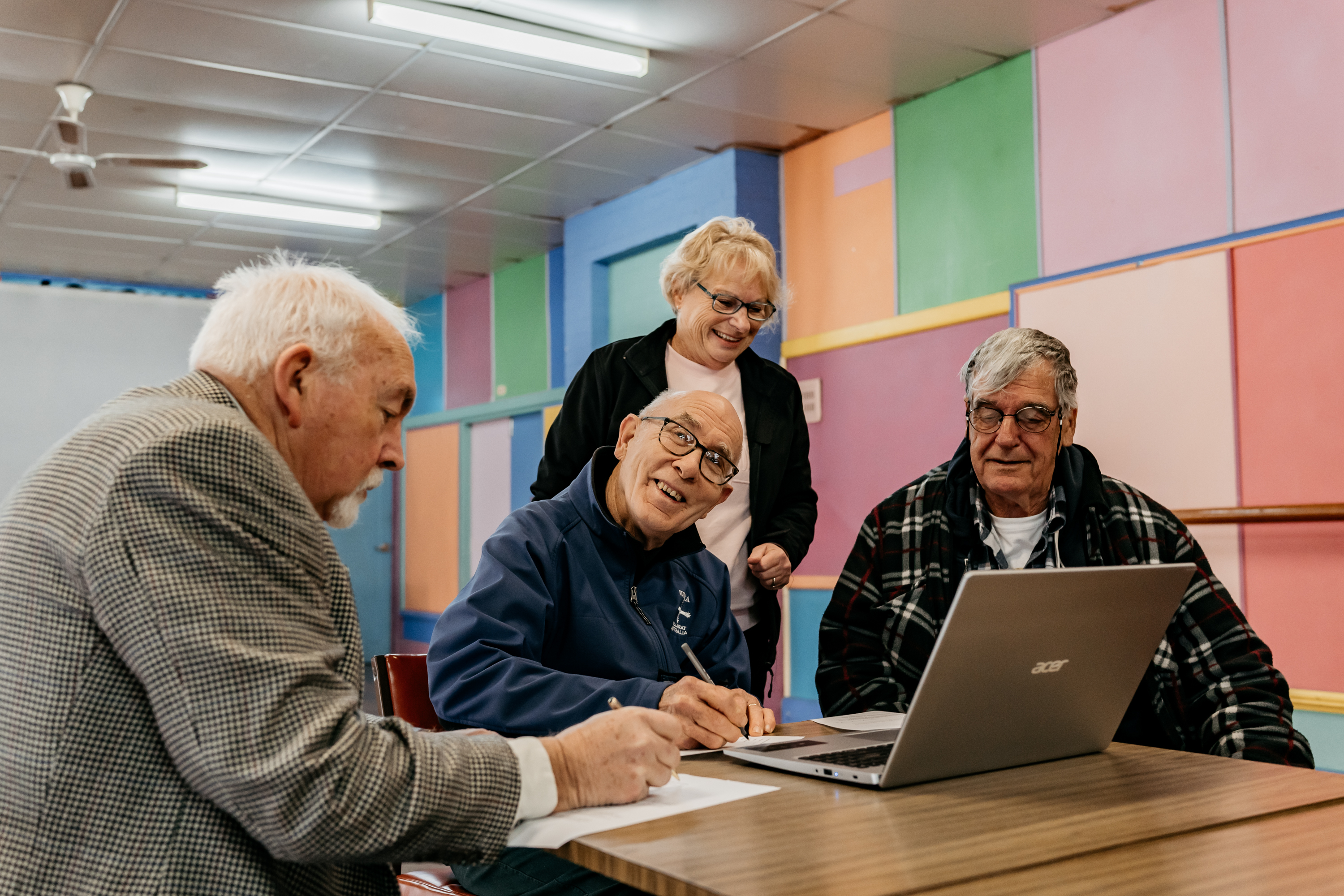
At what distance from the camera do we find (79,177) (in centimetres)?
520

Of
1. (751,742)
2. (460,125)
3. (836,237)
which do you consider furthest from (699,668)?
(460,125)

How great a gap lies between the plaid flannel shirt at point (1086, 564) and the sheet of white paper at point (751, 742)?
0.99 ft

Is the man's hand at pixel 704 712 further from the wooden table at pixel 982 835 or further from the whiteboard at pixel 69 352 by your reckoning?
the whiteboard at pixel 69 352

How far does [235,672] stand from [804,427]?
1921mm

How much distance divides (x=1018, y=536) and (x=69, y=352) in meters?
7.96

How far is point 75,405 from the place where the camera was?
27.1 ft

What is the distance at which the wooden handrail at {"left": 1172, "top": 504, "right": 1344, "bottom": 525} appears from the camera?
3.36 meters

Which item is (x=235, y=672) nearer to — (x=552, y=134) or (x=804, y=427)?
(x=804, y=427)

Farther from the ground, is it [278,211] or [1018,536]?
[278,211]

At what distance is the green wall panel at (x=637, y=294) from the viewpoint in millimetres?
6145

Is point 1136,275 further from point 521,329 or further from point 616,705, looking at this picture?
point 521,329

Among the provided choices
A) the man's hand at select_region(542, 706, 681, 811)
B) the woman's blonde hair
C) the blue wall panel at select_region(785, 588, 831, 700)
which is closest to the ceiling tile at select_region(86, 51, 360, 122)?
the woman's blonde hair

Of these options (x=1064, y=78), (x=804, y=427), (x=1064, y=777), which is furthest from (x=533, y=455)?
(x=1064, y=777)

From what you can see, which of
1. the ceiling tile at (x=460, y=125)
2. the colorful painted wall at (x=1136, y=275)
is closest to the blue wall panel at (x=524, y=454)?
the ceiling tile at (x=460, y=125)
